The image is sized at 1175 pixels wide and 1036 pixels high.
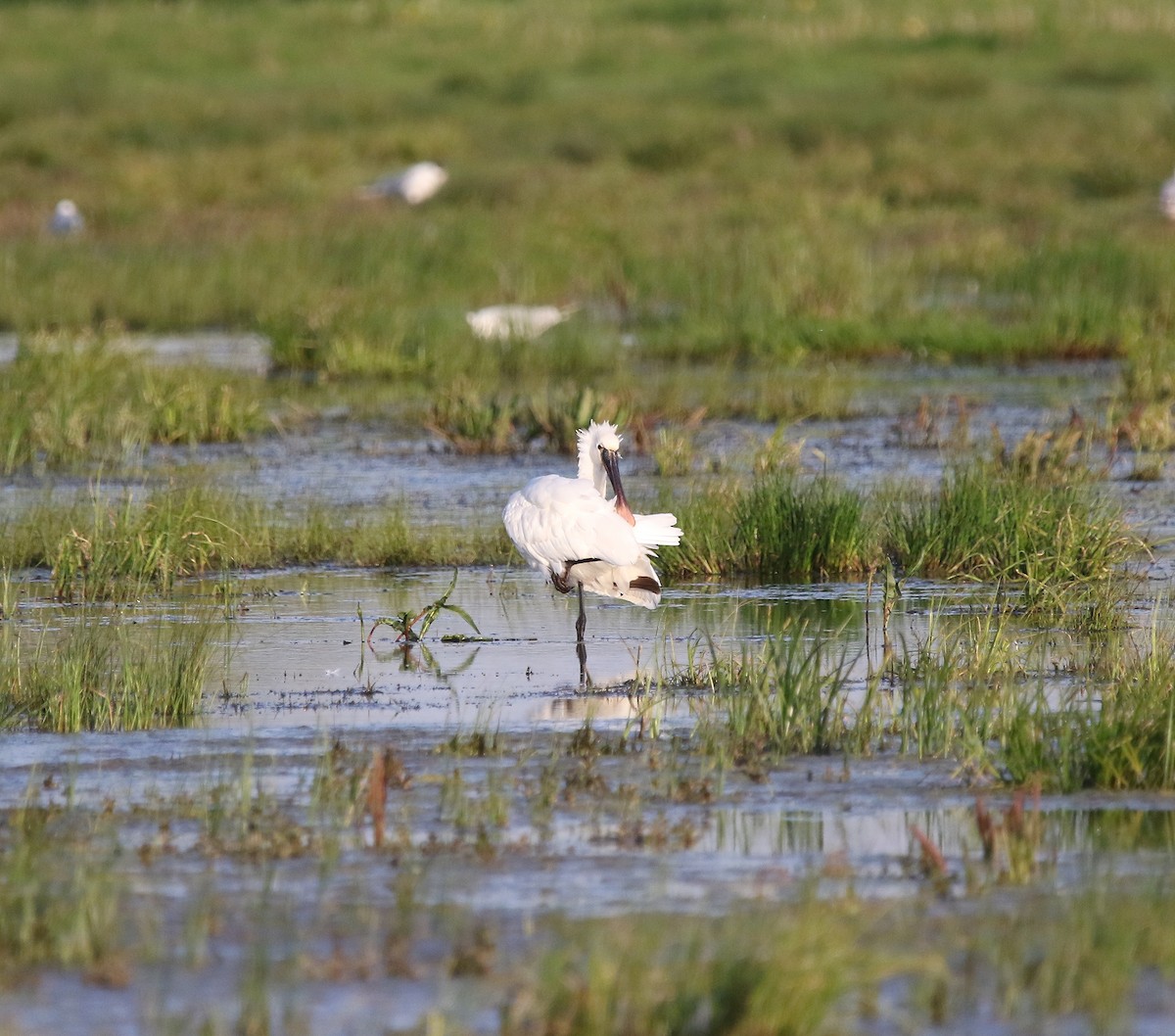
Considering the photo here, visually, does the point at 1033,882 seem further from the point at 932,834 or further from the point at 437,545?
the point at 437,545

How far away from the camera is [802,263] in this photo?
19562 mm

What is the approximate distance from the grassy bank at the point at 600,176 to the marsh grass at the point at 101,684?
9069mm

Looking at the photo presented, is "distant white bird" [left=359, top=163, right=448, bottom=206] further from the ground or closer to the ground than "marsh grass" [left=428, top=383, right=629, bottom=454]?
further from the ground

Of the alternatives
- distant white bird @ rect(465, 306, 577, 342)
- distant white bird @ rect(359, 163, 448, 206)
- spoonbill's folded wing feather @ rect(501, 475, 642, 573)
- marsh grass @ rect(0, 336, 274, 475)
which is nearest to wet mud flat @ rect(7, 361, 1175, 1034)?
spoonbill's folded wing feather @ rect(501, 475, 642, 573)

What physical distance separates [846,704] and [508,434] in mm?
6961

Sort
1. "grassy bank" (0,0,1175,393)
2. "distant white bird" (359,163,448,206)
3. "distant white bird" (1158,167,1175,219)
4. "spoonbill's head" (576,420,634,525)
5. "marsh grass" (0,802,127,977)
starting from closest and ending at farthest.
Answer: "marsh grass" (0,802,127,977) → "spoonbill's head" (576,420,634,525) → "grassy bank" (0,0,1175,393) → "distant white bird" (1158,167,1175,219) → "distant white bird" (359,163,448,206)

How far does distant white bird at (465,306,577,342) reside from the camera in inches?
689

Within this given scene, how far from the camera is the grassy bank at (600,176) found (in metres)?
18.3

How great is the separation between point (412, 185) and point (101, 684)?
2105 centimetres

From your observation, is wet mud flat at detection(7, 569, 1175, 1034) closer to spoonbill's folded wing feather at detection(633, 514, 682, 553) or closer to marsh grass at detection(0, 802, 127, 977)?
marsh grass at detection(0, 802, 127, 977)

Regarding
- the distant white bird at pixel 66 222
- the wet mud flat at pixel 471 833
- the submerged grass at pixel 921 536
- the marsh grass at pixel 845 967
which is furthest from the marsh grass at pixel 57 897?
the distant white bird at pixel 66 222

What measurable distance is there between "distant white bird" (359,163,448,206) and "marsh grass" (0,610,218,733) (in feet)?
65.8

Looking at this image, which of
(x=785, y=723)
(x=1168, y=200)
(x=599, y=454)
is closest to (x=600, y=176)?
(x=1168, y=200)

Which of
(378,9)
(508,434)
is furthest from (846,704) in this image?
(378,9)
